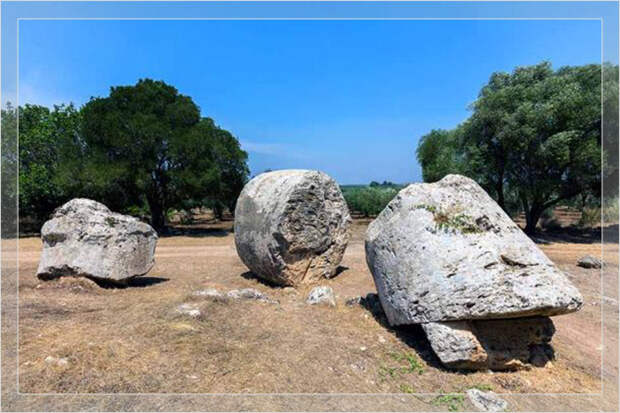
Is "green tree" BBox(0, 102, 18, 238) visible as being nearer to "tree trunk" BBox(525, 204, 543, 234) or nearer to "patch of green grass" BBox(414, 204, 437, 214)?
"patch of green grass" BBox(414, 204, 437, 214)

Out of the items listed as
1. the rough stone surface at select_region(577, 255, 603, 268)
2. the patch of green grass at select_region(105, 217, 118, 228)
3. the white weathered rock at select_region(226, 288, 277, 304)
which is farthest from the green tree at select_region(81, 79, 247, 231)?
the rough stone surface at select_region(577, 255, 603, 268)

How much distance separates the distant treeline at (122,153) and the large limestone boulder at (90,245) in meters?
12.0

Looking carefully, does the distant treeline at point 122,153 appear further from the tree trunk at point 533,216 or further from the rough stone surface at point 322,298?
the tree trunk at point 533,216

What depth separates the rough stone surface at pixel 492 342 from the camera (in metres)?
4.26

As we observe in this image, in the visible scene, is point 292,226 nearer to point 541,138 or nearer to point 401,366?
point 401,366

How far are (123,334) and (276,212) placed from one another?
13.3 feet

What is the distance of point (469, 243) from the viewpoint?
4715mm

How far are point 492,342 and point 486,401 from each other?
891 mm

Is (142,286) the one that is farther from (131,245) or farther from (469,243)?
(469,243)

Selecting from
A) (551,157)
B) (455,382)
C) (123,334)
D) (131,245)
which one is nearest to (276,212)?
(131,245)

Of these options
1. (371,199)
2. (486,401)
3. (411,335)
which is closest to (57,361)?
(411,335)

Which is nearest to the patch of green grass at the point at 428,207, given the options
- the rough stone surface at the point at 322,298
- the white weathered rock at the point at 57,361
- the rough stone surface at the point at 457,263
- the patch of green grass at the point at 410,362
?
the rough stone surface at the point at 457,263

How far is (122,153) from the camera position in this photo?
66.7 feet

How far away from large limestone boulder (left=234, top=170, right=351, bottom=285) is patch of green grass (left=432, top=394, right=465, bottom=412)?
4.82 metres
